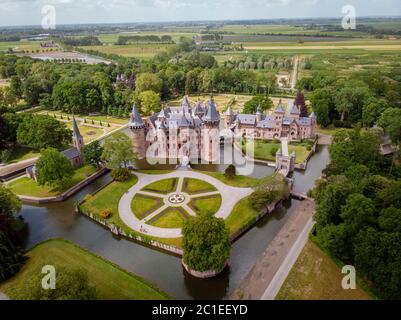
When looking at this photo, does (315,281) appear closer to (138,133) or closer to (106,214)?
(106,214)

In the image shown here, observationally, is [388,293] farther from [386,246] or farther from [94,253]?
[94,253]

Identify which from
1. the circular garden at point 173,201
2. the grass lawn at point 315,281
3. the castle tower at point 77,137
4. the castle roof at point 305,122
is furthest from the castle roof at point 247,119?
the grass lawn at point 315,281

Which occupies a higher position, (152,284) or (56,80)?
(56,80)

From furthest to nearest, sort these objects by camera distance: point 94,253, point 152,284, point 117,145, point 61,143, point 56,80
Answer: point 56,80 < point 61,143 < point 117,145 < point 94,253 < point 152,284

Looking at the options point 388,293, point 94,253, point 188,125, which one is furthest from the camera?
point 188,125

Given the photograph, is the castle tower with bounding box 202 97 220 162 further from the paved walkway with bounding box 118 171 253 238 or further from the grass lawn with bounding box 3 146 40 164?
the grass lawn with bounding box 3 146 40 164

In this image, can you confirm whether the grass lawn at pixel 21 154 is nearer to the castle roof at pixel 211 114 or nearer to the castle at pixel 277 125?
the castle roof at pixel 211 114

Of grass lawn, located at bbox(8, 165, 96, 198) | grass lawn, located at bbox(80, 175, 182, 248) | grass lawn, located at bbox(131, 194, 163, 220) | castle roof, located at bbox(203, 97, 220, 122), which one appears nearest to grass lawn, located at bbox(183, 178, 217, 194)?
grass lawn, located at bbox(131, 194, 163, 220)

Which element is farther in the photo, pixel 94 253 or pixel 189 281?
pixel 94 253

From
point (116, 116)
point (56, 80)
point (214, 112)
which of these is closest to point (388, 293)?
point (214, 112)
